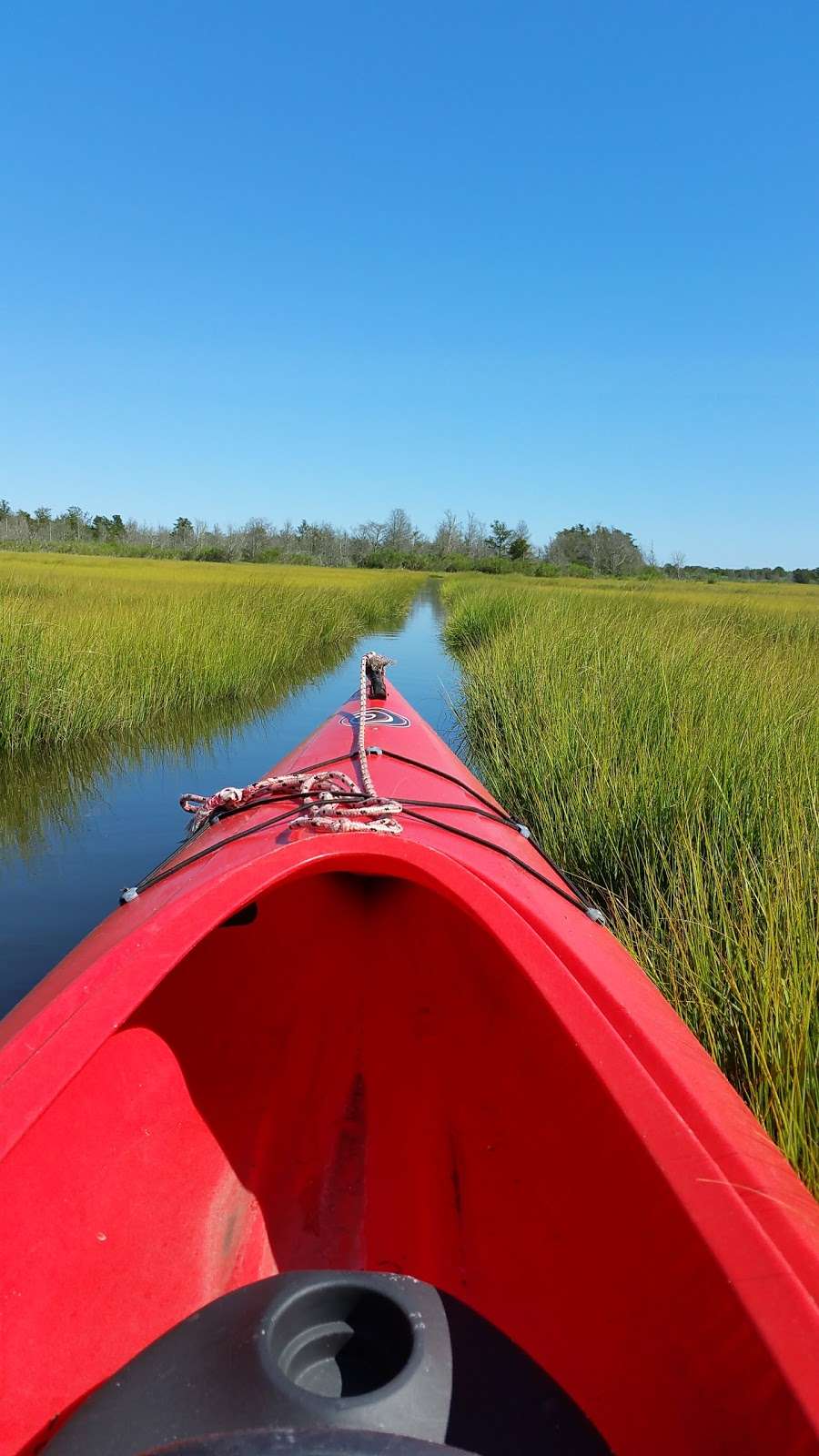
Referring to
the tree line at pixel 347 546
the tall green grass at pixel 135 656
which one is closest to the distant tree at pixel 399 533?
the tree line at pixel 347 546

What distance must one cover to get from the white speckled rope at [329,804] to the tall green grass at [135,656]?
3883 millimetres

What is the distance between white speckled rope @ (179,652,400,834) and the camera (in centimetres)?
159

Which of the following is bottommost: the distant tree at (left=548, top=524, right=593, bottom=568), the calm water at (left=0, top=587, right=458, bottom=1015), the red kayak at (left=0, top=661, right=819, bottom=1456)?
the calm water at (left=0, top=587, right=458, bottom=1015)

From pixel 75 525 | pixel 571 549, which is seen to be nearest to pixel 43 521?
pixel 75 525

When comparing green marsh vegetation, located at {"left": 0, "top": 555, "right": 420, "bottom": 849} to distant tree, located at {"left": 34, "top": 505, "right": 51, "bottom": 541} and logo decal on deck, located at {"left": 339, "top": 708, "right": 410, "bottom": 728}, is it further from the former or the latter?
distant tree, located at {"left": 34, "top": 505, "right": 51, "bottom": 541}

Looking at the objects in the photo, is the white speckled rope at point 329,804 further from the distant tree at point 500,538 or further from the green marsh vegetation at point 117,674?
the distant tree at point 500,538

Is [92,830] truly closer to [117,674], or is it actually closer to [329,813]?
[117,674]

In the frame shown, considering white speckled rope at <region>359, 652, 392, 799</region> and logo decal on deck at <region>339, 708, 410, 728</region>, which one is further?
logo decal on deck at <region>339, 708, 410, 728</region>

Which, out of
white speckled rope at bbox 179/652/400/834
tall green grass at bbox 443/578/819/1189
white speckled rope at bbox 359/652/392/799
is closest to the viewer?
white speckled rope at bbox 179/652/400/834

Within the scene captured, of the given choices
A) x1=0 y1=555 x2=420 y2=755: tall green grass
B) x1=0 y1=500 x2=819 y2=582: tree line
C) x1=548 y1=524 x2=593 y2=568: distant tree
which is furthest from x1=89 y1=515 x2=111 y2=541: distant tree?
x1=0 y1=555 x2=420 y2=755: tall green grass

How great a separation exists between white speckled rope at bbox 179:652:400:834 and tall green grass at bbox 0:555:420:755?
3.88 m

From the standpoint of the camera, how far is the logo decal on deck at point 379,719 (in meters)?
3.02

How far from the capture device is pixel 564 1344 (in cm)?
133

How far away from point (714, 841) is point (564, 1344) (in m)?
1.77
